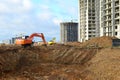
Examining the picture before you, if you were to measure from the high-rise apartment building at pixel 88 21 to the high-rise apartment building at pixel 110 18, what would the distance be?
20.6 m

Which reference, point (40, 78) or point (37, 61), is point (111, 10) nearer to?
point (37, 61)

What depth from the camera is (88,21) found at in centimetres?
12531

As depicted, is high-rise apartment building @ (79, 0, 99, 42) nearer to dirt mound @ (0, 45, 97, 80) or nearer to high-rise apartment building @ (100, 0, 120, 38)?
high-rise apartment building @ (100, 0, 120, 38)

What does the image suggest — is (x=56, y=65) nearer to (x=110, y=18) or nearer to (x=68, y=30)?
(x=110, y=18)

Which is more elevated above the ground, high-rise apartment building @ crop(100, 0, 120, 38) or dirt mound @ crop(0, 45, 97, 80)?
high-rise apartment building @ crop(100, 0, 120, 38)

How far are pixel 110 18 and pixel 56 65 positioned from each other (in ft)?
211

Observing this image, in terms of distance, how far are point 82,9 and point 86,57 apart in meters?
93.3

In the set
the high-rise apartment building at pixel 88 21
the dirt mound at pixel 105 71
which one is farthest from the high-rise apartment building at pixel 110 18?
the dirt mound at pixel 105 71

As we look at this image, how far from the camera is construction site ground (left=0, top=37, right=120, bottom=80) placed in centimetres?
2659

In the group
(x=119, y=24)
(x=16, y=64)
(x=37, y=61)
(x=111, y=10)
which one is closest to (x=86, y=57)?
(x=37, y=61)

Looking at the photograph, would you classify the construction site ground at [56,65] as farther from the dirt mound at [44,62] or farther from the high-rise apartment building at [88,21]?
the high-rise apartment building at [88,21]

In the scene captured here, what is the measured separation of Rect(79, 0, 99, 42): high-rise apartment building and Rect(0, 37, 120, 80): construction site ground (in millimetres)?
78681

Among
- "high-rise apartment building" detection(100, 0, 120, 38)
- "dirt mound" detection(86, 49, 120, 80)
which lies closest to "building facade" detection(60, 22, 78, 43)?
"high-rise apartment building" detection(100, 0, 120, 38)

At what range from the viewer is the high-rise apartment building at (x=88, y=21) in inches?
4811
